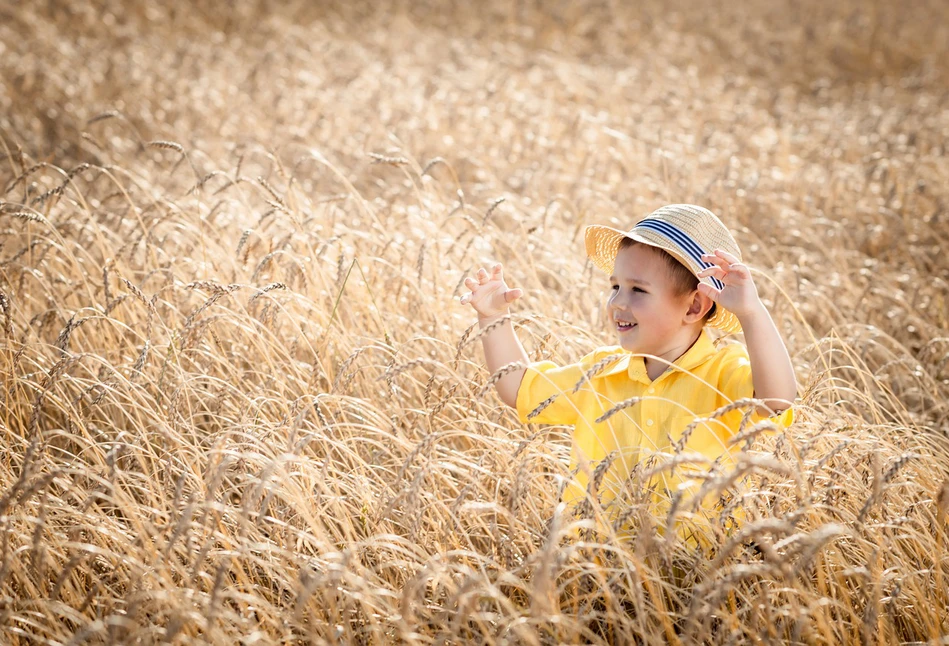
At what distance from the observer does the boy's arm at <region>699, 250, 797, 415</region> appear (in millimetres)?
2080

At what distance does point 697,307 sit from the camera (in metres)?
2.34

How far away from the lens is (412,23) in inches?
452

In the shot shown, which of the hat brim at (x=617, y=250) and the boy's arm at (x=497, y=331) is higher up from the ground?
the hat brim at (x=617, y=250)

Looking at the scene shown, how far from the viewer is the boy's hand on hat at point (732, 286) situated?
6.96ft

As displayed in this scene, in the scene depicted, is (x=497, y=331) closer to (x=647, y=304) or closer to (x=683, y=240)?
(x=647, y=304)

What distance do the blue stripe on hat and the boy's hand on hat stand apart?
0.03m

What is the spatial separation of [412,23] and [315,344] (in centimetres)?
928

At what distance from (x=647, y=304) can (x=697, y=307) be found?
161 millimetres

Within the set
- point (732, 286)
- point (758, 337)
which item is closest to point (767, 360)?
point (758, 337)

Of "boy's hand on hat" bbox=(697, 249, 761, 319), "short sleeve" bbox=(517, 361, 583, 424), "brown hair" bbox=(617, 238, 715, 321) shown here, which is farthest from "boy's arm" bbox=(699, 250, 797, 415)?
"short sleeve" bbox=(517, 361, 583, 424)

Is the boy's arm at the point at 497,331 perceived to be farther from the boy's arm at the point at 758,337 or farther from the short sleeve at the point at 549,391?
the boy's arm at the point at 758,337

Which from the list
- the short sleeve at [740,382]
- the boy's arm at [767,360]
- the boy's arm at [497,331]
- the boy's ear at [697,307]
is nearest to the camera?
the boy's arm at [767,360]

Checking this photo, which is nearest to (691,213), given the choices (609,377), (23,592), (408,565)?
(609,377)

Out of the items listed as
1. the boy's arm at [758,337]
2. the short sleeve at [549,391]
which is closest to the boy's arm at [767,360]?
the boy's arm at [758,337]
